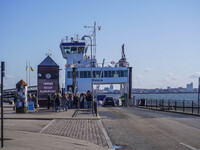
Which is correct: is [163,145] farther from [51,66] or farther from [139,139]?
[51,66]

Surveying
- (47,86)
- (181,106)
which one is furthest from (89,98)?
(181,106)

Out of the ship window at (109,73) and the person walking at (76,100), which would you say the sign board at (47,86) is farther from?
the ship window at (109,73)

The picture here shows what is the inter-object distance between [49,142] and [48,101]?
21.0 meters

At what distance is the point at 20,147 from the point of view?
9.23m

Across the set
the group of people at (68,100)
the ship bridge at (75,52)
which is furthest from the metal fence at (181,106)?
the ship bridge at (75,52)

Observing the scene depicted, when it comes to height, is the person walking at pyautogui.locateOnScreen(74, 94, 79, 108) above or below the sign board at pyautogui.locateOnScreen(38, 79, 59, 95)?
below

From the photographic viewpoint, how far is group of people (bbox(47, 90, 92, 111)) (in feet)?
91.2

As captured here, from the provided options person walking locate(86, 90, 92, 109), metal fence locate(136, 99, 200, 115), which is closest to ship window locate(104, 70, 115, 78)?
metal fence locate(136, 99, 200, 115)

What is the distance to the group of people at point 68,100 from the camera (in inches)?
1094

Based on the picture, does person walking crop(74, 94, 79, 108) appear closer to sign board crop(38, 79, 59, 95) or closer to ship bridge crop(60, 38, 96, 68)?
sign board crop(38, 79, 59, 95)

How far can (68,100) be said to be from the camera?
3303cm

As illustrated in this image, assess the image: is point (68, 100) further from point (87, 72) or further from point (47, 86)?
point (87, 72)

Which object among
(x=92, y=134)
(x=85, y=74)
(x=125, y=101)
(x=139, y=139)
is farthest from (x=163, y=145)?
(x=85, y=74)

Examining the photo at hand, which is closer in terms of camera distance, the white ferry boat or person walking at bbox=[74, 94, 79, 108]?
person walking at bbox=[74, 94, 79, 108]
